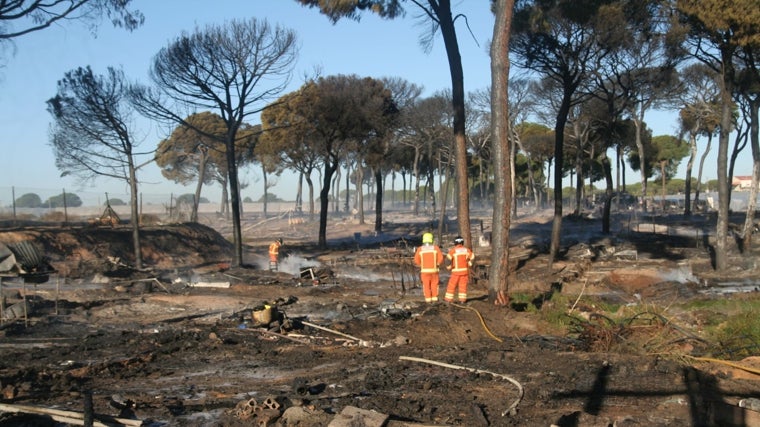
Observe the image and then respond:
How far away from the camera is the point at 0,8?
19.1 meters

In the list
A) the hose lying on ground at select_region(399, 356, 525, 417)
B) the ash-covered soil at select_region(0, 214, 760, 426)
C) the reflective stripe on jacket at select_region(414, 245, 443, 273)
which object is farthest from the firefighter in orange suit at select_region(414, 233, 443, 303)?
the hose lying on ground at select_region(399, 356, 525, 417)

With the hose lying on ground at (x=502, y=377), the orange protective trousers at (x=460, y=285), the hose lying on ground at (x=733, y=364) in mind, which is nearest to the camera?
the hose lying on ground at (x=502, y=377)

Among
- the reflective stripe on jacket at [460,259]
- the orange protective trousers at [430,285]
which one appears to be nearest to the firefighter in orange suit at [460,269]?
the reflective stripe on jacket at [460,259]

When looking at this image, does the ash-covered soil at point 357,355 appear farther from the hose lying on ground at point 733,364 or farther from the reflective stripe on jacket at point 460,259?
the reflective stripe on jacket at point 460,259

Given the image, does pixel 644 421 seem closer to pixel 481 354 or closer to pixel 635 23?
pixel 481 354

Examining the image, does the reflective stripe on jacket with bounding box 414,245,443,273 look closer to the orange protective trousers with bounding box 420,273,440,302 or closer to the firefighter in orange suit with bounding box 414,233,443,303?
the firefighter in orange suit with bounding box 414,233,443,303

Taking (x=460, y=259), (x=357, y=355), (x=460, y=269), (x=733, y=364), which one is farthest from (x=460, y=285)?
(x=733, y=364)

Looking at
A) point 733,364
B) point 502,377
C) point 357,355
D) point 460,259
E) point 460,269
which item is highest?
point 460,259

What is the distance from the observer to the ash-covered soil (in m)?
7.45

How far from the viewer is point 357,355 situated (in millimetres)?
10930

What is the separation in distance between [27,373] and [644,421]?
747cm

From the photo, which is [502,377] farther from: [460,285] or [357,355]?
[460,285]

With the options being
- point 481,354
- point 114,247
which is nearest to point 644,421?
point 481,354

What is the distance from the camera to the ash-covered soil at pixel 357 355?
7.45 m
